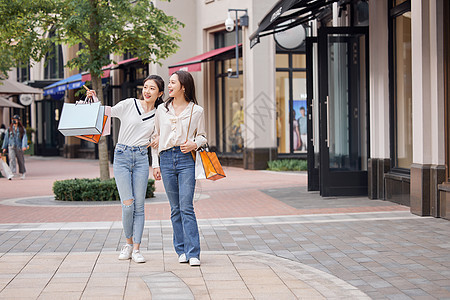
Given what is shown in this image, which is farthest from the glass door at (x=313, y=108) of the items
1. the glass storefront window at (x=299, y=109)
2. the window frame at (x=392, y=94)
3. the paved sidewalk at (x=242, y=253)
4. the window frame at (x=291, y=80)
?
the glass storefront window at (x=299, y=109)

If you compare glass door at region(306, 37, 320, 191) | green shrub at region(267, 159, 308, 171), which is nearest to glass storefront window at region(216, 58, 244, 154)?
green shrub at region(267, 159, 308, 171)

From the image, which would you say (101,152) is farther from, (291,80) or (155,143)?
(291,80)

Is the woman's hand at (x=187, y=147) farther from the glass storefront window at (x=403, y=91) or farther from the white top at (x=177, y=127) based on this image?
the glass storefront window at (x=403, y=91)

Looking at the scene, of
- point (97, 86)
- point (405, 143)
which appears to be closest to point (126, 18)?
point (97, 86)

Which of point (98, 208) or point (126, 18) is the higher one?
point (126, 18)

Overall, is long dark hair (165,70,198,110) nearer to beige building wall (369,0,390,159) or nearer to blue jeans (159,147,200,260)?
blue jeans (159,147,200,260)

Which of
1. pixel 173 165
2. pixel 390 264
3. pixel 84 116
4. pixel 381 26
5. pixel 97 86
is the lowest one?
pixel 390 264

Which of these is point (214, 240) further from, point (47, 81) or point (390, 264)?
point (47, 81)

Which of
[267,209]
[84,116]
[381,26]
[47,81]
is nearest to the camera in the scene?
[84,116]

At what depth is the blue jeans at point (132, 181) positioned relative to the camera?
6.08m

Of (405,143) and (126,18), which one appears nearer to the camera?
(405,143)

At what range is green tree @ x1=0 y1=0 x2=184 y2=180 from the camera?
11.8 metres

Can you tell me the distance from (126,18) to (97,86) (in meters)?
1.39

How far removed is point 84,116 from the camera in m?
5.77
